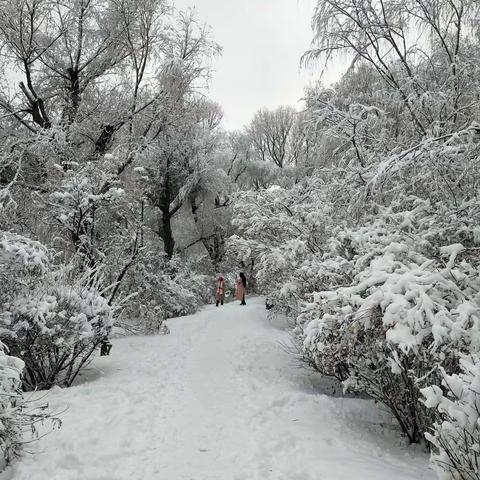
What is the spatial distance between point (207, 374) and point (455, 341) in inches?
190

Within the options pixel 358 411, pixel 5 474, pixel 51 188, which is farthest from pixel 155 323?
pixel 5 474

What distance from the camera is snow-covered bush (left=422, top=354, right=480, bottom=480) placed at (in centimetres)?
286

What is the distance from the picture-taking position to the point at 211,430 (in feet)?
16.5

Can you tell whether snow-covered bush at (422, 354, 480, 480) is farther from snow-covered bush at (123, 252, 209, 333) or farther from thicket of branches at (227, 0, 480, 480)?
snow-covered bush at (123, 252, 209, 333)

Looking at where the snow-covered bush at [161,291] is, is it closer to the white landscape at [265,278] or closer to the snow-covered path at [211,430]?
the white landscape at [265,278]

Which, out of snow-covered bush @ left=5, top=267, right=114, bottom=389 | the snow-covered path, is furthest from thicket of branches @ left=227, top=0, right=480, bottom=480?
snow-covered bush @ left=5, top=267, right=114, bottom=389

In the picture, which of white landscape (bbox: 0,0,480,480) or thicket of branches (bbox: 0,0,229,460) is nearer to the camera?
white landscape (bbox: 0,0,480,480)

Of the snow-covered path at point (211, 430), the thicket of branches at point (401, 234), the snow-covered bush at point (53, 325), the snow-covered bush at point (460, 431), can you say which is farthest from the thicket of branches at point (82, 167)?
the snow-covered bush at point (460, 431)

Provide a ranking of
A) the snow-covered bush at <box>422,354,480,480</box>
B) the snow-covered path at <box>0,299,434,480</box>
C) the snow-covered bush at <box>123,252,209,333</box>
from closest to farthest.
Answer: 1. the snow-covered bush at <box>422,354,480,480</box>
2. the snow-covered path at <box>0,299,434,480</box>
3. the snow-covered bush at <box>123,252,209,333</box>

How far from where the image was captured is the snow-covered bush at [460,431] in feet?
9.39

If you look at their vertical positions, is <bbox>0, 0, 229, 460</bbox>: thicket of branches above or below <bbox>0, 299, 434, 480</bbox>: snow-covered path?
above

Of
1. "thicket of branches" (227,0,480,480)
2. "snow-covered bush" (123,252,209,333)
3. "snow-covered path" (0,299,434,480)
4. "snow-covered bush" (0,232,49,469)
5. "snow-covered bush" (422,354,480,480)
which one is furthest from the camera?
"snow-covered bush" (123,252,209,333)

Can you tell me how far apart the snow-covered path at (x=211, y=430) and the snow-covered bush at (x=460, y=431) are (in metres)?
0.94

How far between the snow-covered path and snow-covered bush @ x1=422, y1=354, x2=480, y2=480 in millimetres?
942
